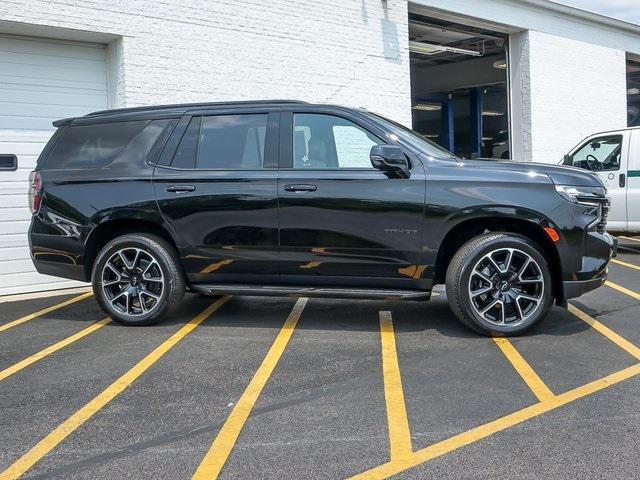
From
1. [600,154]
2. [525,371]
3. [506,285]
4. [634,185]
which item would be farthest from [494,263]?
[600,154]

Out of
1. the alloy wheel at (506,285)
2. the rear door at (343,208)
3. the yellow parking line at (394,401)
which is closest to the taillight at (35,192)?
the rear door at (343,208)

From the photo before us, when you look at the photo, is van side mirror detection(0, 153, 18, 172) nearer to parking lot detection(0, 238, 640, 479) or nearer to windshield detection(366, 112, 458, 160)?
parking lot detection(0, 238, 640, 479)

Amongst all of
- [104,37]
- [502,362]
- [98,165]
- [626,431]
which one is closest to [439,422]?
[626,431]

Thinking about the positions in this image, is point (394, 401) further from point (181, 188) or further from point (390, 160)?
point (181, 188)

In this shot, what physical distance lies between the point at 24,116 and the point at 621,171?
854 centimetres

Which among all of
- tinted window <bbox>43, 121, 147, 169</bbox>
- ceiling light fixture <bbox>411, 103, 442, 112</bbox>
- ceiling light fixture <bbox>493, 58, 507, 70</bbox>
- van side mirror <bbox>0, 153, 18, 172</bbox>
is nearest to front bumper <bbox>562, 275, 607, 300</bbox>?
tinted window <bbox>43, 121, 147, 169</bbox>

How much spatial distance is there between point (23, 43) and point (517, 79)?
10.2m

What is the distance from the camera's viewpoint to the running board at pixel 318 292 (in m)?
5.96

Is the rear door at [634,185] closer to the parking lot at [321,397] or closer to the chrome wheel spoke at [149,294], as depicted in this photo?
the parking lot at [321,397]

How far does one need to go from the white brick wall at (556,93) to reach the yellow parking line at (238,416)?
415 inches

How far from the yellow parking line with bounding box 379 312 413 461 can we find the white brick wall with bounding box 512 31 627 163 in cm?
1026

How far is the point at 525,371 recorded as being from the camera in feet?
16.4

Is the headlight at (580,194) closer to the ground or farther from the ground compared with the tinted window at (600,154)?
closer to the ground

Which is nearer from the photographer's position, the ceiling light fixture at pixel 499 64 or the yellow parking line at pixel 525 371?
the yellow parking line at pixel 525 371
